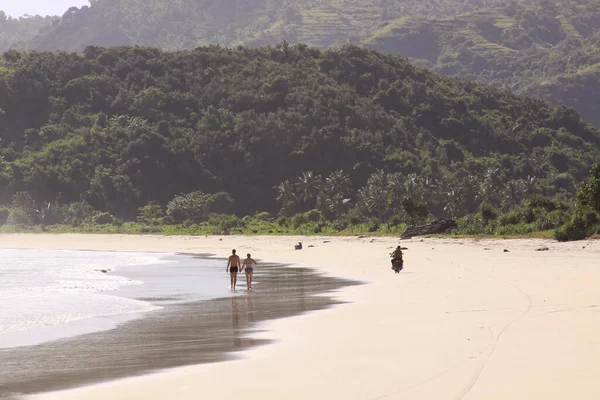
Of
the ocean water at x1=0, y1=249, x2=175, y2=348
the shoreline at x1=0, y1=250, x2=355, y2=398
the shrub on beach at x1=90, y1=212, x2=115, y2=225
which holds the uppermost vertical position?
the shrub on beach at x1=90, y1=212, x2=115, y2=225

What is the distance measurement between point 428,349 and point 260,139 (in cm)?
12430

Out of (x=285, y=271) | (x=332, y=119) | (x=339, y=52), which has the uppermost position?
(x=339, y=52)

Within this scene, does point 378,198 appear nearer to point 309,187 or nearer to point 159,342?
point 309,187

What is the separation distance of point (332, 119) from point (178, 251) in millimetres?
83968

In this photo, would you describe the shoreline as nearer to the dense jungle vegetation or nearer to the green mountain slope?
the dense jungle vegetation

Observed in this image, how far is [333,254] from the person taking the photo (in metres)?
48.0

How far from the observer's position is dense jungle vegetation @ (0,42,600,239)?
385 ft

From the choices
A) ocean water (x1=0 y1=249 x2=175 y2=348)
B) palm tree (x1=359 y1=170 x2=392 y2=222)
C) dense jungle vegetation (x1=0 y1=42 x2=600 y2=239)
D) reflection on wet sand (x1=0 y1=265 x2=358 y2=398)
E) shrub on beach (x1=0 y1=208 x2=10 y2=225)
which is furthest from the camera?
dense jungle vegetation (x1=0 y1=42 x2=600 y2=239)

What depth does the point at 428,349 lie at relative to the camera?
12.7 m

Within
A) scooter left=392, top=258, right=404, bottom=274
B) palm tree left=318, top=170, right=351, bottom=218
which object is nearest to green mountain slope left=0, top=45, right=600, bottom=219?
palm tree left=318, top=170, right=351, bottom=218

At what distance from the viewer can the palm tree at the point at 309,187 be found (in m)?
123

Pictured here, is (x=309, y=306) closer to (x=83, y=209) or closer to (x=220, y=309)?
(x=220, y=309)

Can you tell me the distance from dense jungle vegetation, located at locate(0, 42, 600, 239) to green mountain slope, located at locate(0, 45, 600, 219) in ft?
0.88

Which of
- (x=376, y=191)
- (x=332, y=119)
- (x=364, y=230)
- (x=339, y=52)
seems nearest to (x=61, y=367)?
(x=364, y=230)
